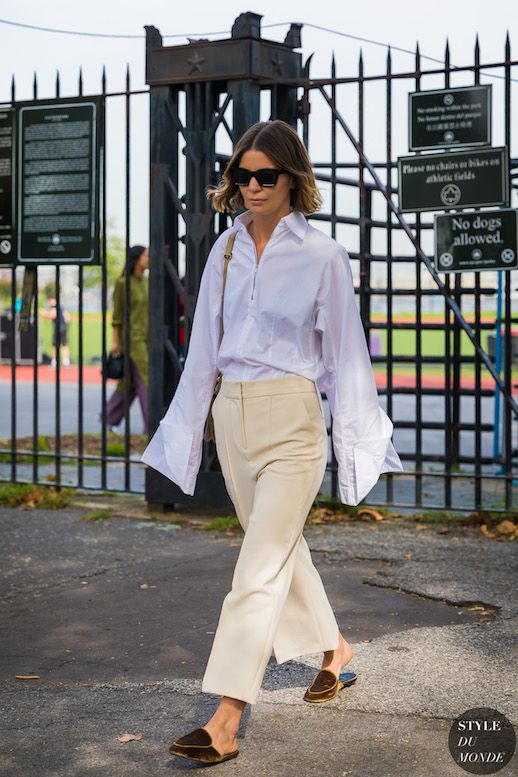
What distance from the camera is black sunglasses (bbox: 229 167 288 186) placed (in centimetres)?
439

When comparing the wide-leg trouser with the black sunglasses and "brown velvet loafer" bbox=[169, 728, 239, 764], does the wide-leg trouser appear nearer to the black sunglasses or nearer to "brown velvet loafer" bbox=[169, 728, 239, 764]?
"brown velvet loafer" bbox=[169, 728, 239, 764]

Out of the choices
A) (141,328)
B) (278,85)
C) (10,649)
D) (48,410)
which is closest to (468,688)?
(10,649)

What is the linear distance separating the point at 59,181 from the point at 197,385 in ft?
16.7

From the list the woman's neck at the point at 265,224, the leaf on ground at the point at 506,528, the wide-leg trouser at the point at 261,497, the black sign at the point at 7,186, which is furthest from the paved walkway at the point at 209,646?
the black sign at the point at 7,186

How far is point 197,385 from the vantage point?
15.1 ft

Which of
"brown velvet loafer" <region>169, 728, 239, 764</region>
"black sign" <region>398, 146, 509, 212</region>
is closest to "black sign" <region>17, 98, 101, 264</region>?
"black sign" <region>398, 146, 509, 212</region>

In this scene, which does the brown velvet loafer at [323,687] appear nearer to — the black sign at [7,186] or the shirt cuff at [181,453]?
the shirt cuff at [181,453]

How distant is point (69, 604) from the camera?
21.1ft

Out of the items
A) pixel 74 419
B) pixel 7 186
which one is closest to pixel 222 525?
pixel 7 186

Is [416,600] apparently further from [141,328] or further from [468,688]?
[141,328]

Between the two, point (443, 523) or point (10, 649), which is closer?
point (10, 649)

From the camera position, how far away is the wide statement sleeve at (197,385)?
4559 millimetres

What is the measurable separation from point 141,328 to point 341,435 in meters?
8.39

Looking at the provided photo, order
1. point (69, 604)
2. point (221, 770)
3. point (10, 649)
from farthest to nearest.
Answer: point (69, 604) < point (10, 649) < point (221, 770)
